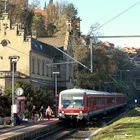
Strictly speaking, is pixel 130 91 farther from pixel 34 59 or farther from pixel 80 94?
pixel 80 94

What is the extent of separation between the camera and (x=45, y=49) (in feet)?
254

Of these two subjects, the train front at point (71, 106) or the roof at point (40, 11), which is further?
the roof at point (40, 11)

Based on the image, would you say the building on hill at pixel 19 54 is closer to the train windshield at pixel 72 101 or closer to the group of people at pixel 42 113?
the group of people at pixel 42 113

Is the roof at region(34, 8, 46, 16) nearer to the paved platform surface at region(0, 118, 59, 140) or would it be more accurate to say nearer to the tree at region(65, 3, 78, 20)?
the tree at region(65, 3, 78, 20)

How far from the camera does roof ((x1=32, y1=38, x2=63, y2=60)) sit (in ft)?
235

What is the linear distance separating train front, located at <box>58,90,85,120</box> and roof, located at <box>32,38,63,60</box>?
2558cm

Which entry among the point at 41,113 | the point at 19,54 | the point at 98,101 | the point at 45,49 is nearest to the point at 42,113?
the point at 41,113

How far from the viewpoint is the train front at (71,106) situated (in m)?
43.6

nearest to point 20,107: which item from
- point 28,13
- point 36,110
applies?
point 36,110

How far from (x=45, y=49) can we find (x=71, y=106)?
34068 millimetres

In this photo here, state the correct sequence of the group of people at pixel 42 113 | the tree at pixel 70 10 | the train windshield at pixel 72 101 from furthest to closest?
the tree at pixel 70 10 → the group of people at pixel 42 113 → the train windshield at pixel 72 101

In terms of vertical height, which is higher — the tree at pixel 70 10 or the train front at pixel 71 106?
the tree at pixel 70 10

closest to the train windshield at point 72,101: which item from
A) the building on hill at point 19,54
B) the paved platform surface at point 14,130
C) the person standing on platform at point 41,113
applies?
the paved platform surface at point 14,130

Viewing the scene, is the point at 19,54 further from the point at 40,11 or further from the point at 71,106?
the point at 40,11
